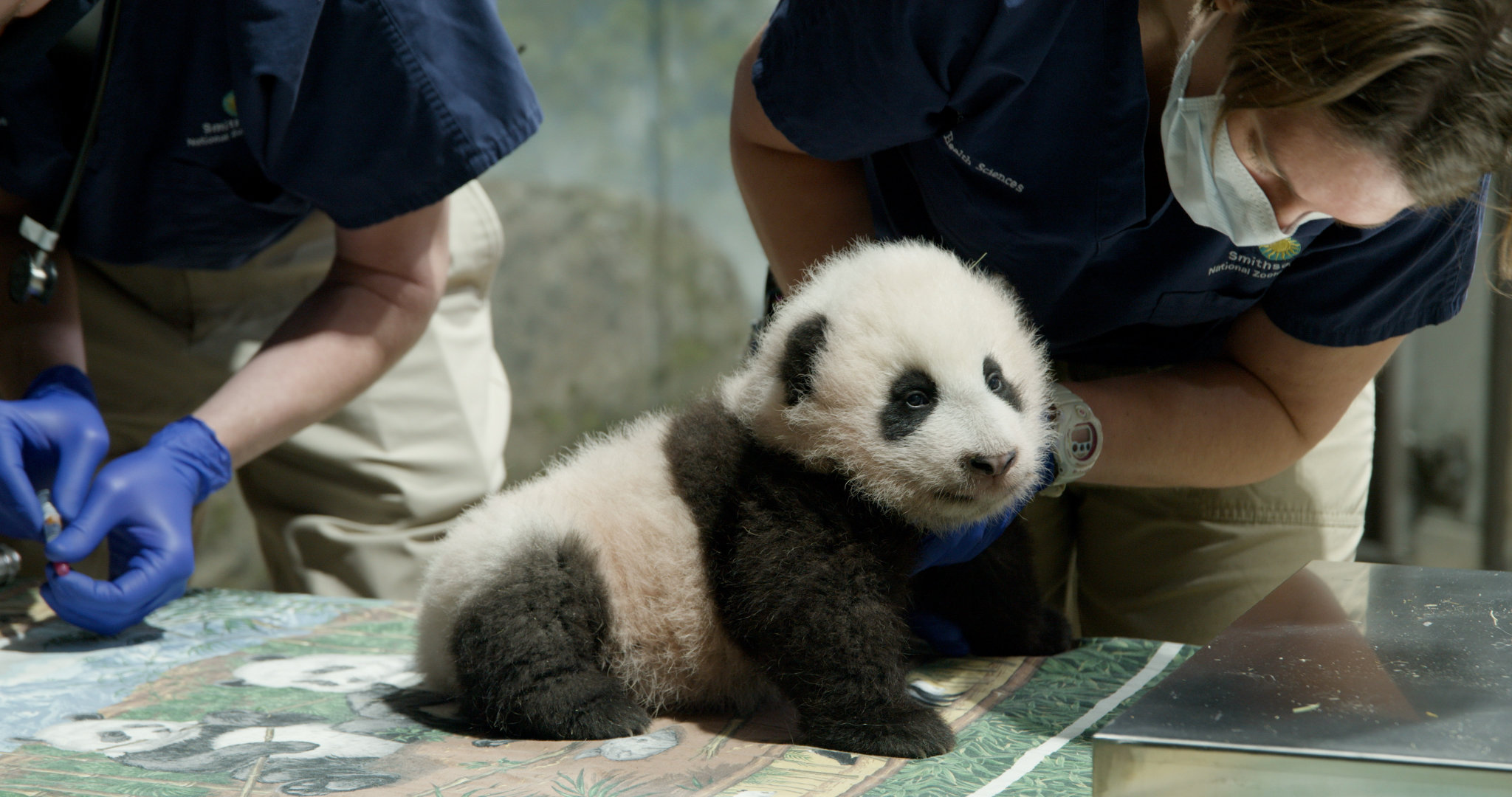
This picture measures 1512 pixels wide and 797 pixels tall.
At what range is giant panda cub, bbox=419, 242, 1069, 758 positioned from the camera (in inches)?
36.9

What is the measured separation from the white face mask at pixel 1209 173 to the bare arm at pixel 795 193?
16.2 inches

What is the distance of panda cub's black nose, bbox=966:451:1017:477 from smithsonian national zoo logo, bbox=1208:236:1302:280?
1.45 ft

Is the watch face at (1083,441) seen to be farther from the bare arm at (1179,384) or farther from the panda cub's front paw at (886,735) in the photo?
the panda cub's front paw at (886,735)

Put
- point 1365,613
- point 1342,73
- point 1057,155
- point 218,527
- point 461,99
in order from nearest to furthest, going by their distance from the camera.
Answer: point 1342,73 < point 1365,613 < point 1057,155 < point 461,99 < point 218,527

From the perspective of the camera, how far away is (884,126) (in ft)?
3.91

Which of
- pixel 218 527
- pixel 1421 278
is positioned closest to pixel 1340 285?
pixel 1421 278

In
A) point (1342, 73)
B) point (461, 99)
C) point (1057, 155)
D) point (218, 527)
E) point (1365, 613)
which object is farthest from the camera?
point (218, 527)

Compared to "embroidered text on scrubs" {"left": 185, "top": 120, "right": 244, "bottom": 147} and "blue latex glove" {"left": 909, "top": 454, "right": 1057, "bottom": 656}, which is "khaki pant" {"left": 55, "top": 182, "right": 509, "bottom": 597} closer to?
"embroidered text on scrubs" {"left": 185, "top": 120, "right": 244, "bottom": 147}

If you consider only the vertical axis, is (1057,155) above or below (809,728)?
above

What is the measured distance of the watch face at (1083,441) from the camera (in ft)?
3.84

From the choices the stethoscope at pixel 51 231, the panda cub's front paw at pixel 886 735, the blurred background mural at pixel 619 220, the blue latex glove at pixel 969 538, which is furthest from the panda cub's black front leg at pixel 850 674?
the blurred background mural at pixel 619 220

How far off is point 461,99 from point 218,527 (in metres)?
2.89

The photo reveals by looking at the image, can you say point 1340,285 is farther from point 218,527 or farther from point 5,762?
point 218,527

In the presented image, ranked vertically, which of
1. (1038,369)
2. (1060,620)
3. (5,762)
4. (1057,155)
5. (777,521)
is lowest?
(5,762)
